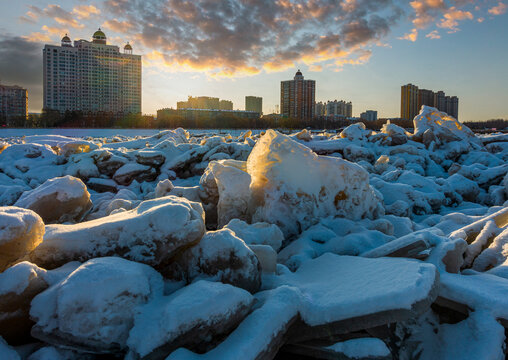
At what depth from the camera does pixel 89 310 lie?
1.57m

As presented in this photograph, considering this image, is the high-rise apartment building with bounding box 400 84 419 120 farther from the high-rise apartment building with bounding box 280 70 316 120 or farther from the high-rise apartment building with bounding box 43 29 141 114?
the high-rise apartment building with bounding box 43 29 141 114

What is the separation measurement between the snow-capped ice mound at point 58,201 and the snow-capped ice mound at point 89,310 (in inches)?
84.2

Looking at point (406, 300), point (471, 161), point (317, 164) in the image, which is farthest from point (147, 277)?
point (471, 161)

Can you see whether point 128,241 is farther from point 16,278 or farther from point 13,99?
point 13,99

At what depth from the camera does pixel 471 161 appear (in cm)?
902

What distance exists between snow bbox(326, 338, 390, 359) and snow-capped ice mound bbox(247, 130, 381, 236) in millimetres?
1979

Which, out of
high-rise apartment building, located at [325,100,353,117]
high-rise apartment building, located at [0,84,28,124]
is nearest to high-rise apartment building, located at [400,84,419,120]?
high-rise apartment building, located at [325,100,353,117]

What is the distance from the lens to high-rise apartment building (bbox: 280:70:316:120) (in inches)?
2746

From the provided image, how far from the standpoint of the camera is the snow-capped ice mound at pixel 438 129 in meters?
10.6

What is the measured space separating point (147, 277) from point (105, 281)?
263mm

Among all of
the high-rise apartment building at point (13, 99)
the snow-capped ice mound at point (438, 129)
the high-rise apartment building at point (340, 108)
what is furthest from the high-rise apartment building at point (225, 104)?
the snow-capped ice mound at point (438, 129)

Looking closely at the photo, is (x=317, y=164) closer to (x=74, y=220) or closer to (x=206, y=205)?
(x=206, y=205)

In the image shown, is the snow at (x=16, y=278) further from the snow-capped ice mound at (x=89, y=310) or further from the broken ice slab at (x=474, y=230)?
the broken ice slab at (x=474, y=230)

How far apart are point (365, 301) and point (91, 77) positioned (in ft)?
264
